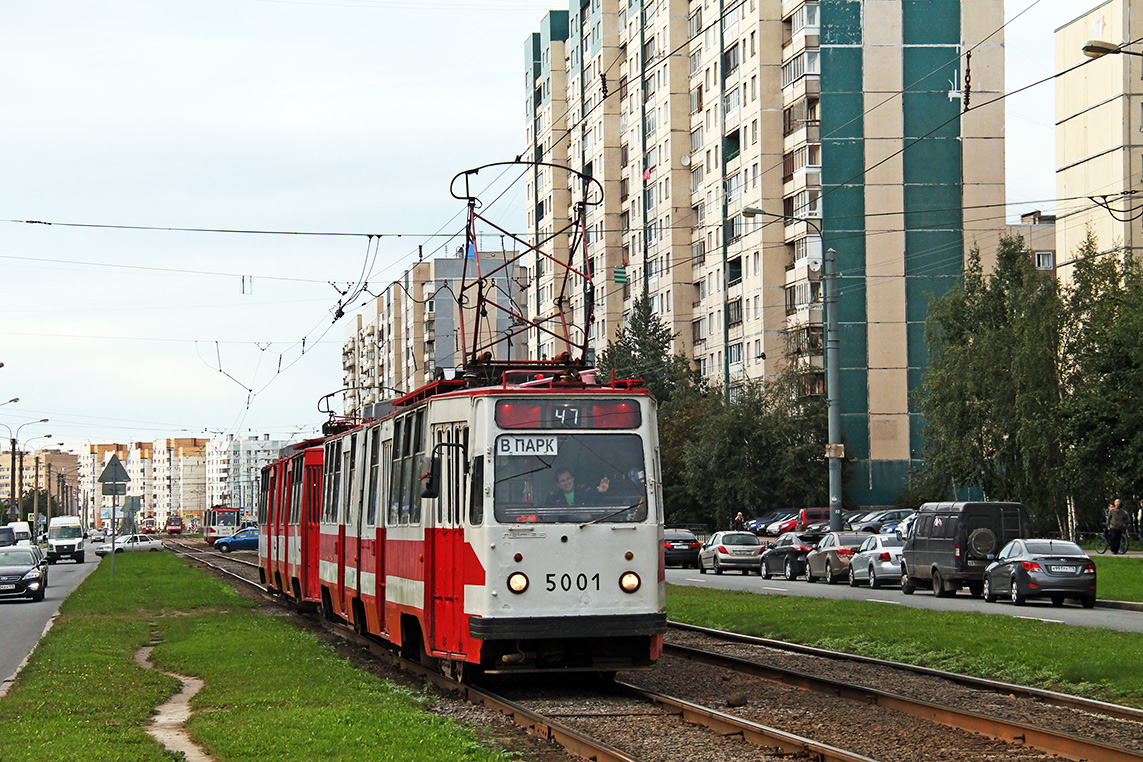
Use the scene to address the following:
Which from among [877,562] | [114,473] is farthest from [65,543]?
[877,562]

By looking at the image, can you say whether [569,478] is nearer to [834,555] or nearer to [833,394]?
[834,555]

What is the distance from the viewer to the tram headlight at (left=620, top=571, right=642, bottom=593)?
14203 millimetres

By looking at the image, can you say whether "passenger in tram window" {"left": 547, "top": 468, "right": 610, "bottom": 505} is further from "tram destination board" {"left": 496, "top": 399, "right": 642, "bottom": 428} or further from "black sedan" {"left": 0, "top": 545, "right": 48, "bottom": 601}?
"black sedan" {"left": 0, "top": 545, "right": 48, "bottom": 601}

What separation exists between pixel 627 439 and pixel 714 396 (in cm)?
5344

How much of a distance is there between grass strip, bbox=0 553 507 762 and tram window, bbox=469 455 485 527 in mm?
1765

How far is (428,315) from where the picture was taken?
12412 cm

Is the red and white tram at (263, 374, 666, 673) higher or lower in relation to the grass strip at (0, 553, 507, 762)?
higher

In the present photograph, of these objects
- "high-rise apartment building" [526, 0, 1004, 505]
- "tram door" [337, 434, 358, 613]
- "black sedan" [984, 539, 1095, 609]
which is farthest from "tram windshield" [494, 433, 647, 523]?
"high-rise apartment building" [526, 0, 1004, 505]

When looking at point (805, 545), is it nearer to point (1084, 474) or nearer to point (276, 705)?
point (1084, 474)

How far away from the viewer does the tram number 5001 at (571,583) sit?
45.9 ft

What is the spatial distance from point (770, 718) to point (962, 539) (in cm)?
1995

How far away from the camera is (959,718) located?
12.0 meters

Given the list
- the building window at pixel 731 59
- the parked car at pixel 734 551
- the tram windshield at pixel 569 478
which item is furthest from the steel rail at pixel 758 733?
the building window at pixel 731 59

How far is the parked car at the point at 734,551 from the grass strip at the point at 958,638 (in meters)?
16.9
